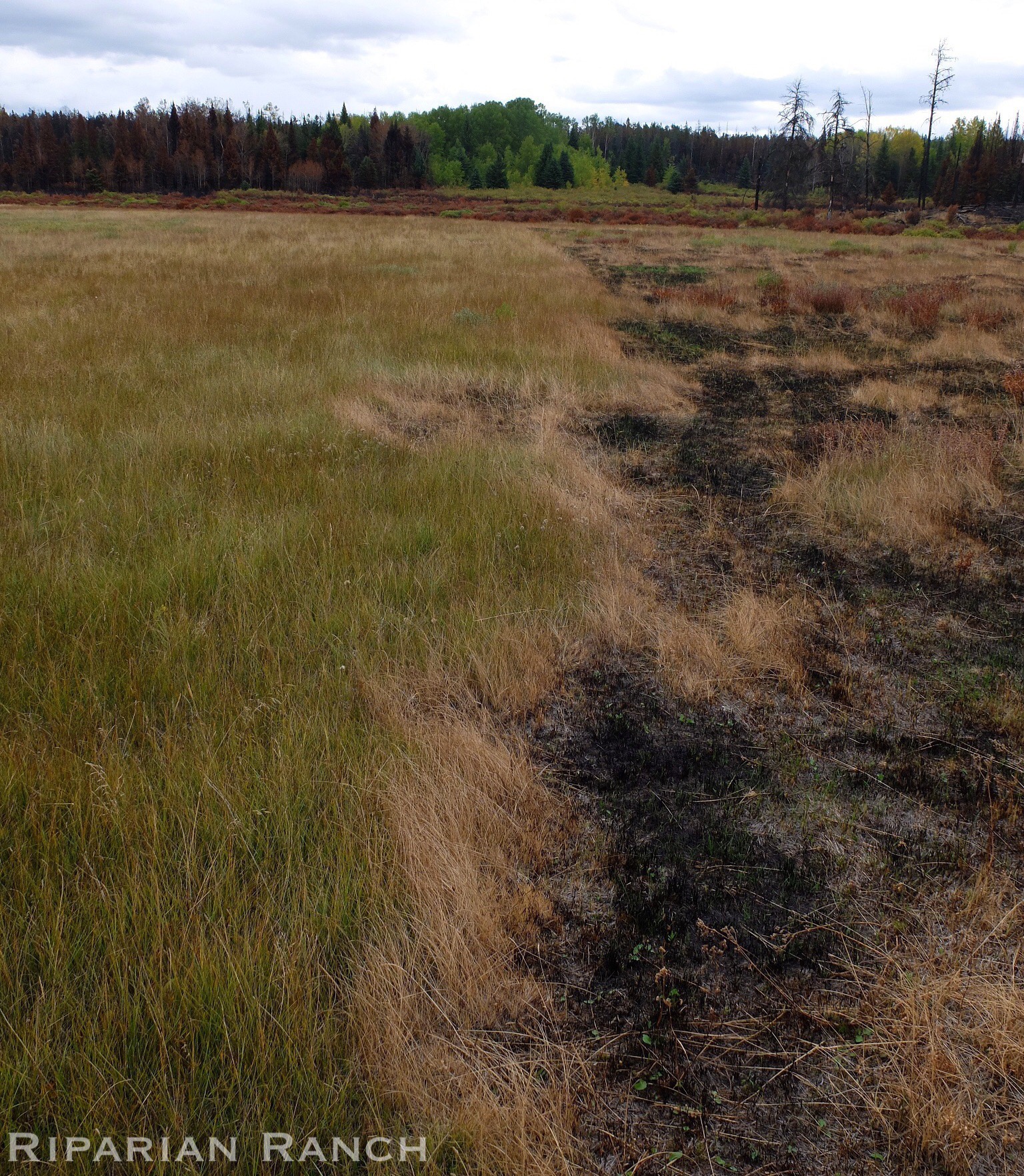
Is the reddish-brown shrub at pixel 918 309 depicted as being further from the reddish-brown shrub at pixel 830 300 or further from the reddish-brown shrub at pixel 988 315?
the reddish-brown shrub at pixel 830 300

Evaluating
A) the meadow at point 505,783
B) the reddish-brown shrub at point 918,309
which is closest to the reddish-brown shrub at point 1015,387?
the meadow at point 505,783

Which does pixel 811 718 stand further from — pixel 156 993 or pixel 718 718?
pixel 156 993

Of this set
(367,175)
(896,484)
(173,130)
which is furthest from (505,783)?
(173,130)

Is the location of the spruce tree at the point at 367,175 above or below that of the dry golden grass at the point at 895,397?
above

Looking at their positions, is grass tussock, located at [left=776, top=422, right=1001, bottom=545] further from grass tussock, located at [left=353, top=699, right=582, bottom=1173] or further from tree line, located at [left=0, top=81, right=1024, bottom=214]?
tree line, located at [left=0, top=81, right=1024, bottom=214]

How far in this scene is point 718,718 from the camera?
3.30 meters

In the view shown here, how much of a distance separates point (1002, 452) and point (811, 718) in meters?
5.32

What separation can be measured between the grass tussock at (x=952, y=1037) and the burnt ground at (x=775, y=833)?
1.7 inches

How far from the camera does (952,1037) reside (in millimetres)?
1899

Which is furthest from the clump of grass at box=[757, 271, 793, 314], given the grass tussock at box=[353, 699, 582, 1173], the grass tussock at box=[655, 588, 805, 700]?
the grass tussock at box=[353, 699, 582, 1173]

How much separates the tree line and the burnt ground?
65982 millimetres

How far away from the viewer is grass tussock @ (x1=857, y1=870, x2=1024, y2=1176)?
1.67 meters

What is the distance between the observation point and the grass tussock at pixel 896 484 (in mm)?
5422

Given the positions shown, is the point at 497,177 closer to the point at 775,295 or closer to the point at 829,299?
the point at 775,295
